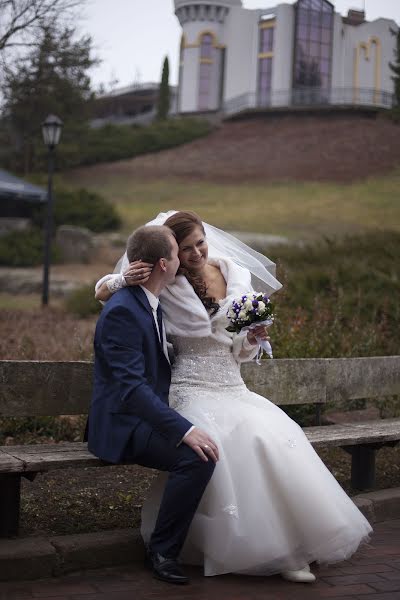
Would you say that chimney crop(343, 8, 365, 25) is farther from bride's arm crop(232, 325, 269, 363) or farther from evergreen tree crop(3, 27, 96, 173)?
bride's arm crop(232, 325, 269, 363)

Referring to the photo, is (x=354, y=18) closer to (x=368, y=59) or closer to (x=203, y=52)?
(x=368, y=59)

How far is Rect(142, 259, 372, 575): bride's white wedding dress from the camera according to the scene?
3791 mm

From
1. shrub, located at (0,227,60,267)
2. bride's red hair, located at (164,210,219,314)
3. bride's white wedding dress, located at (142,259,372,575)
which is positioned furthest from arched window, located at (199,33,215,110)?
bride's white wedding dress, located at (142,259,372,575)

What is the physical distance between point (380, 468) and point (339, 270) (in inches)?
273

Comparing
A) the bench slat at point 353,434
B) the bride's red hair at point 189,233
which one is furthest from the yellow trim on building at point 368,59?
the bride's red hair at point 189,233

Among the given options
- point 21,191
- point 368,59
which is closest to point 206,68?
point 368,59

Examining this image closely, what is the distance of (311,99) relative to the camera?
43.0m

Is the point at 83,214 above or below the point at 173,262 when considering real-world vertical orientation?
above

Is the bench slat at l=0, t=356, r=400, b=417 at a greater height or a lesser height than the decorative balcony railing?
lesser

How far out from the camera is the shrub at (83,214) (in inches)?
1154

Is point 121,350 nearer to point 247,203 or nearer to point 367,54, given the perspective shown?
point 247,203

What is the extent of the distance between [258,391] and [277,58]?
40.5 metres

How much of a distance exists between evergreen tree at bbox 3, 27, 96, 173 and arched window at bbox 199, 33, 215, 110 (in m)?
10.5

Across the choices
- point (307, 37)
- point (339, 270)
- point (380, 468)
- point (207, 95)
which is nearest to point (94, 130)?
point (207, 95)
